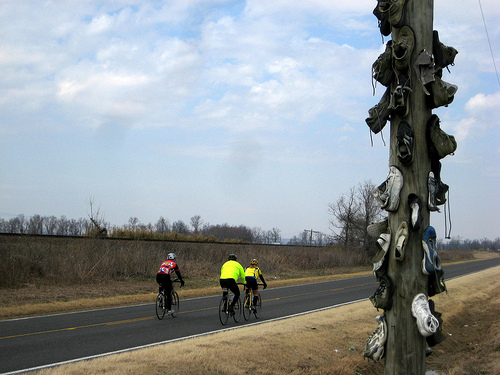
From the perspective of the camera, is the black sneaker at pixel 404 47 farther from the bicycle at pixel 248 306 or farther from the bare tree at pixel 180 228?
the bare tree at pixel 180 228

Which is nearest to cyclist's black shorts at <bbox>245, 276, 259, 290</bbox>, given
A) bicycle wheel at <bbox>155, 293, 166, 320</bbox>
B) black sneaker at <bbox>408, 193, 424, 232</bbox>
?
bicycle wheel at <bbox>155, 293, 166, 320</bbox>

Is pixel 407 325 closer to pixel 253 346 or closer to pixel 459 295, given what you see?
pixel 253 346

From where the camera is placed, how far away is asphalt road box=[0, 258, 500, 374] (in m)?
9.81

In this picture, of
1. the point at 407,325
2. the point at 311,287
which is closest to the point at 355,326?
the point at 407,325

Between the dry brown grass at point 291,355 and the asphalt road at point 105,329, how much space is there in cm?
149

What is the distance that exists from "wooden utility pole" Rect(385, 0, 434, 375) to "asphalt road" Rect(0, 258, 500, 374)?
7161mm

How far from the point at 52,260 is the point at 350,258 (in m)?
32.0

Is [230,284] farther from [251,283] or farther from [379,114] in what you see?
[379,114]

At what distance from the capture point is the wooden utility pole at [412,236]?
13.0 feet

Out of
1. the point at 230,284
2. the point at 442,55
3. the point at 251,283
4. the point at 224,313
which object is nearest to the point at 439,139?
the point at 442,55

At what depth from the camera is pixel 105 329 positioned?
1283 cm

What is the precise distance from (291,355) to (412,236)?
546 centimetres

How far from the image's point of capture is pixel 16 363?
906cm

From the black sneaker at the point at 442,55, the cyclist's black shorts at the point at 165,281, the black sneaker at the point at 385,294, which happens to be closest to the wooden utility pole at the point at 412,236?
the black sneaker at the point at 385,294
